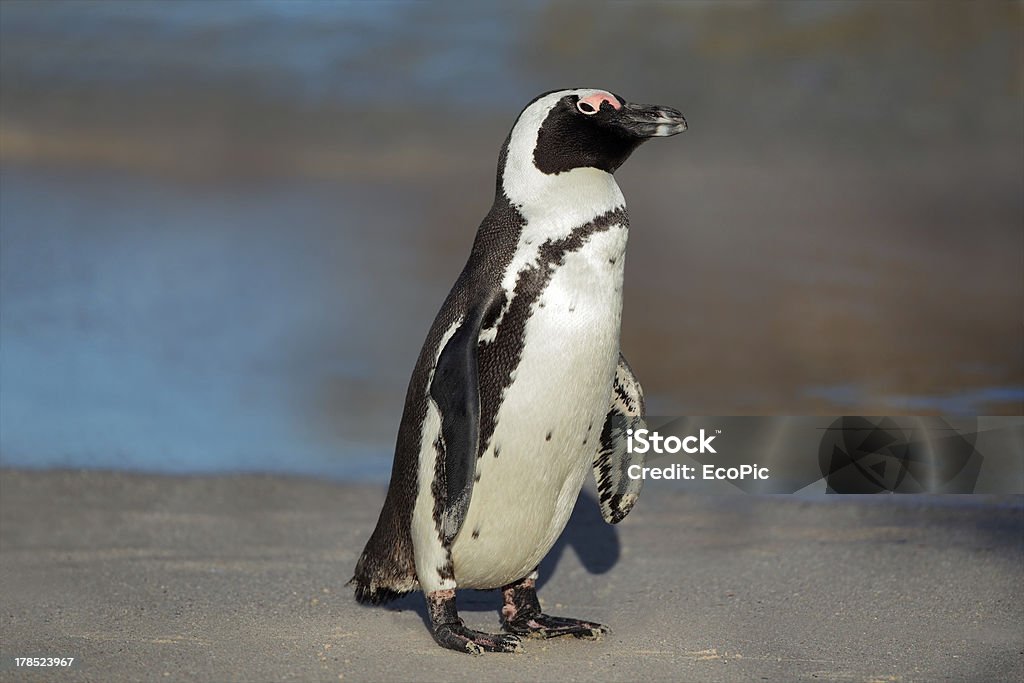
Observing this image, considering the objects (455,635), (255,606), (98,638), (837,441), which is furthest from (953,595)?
(98,638)

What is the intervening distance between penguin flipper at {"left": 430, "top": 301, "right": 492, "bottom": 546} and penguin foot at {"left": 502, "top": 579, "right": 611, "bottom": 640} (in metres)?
0.61

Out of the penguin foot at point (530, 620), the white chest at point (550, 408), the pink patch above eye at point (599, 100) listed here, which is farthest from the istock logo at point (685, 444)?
the pink patch above eye at point (599, 100)

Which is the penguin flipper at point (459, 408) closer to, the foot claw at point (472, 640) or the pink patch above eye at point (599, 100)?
the foot claw at point (472, 640)

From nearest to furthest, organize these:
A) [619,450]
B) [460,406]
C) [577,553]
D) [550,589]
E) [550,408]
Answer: [460,406]
[550,408]
[619,450]
[550,589]
[577,553]

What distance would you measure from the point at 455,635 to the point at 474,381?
0.91 metres

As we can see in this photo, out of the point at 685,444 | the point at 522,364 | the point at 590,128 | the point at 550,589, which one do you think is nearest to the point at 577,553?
the point at 550,589

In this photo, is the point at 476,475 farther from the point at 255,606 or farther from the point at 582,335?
the point at 255,606

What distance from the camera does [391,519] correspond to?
4250 millimetres

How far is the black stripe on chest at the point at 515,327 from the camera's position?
3824mm

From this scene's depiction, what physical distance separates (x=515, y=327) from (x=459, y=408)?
325mm

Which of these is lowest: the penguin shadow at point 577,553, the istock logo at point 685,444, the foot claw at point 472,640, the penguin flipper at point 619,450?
the penguin shadow at point 577,553

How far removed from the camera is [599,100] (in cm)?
395

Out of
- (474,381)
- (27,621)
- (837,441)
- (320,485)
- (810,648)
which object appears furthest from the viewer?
(320,485)
